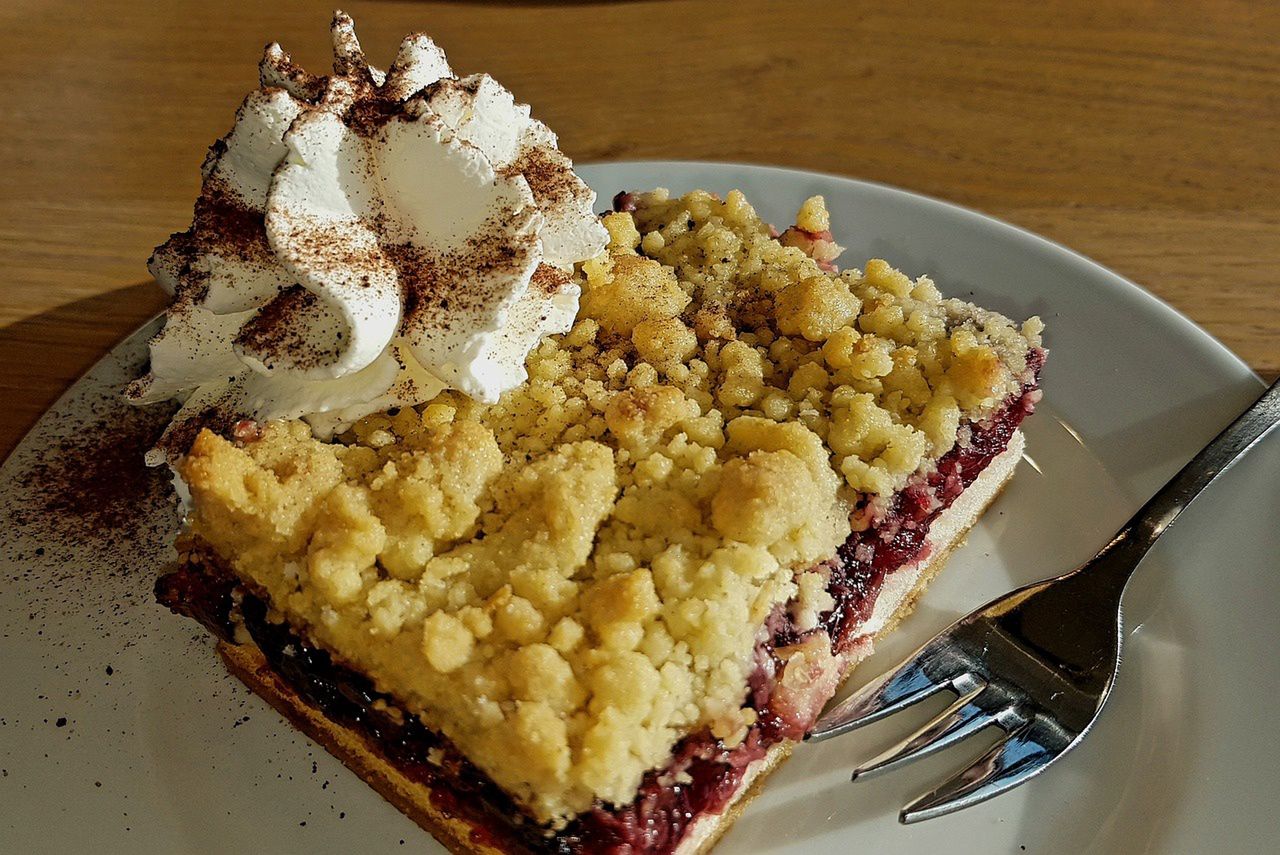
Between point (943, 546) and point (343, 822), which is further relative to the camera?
point (943, 546)

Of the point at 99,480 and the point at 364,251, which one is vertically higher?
the point at 364,251

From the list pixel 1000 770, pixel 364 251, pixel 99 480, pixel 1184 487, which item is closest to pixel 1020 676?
pixel 1000 770

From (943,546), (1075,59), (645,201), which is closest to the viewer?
(943,546)

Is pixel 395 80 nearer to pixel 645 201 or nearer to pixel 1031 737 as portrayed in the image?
pixel 645 201

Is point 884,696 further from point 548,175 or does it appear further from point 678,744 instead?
point 548,175

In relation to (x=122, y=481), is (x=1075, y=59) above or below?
above

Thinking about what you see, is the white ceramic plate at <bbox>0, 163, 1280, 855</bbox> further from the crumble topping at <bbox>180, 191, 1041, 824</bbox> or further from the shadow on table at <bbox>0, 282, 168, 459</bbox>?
the crumble topping at <bbox>180, 191, 1041, 824</bbox>

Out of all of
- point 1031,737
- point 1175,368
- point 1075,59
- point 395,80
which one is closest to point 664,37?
point 1075,59
